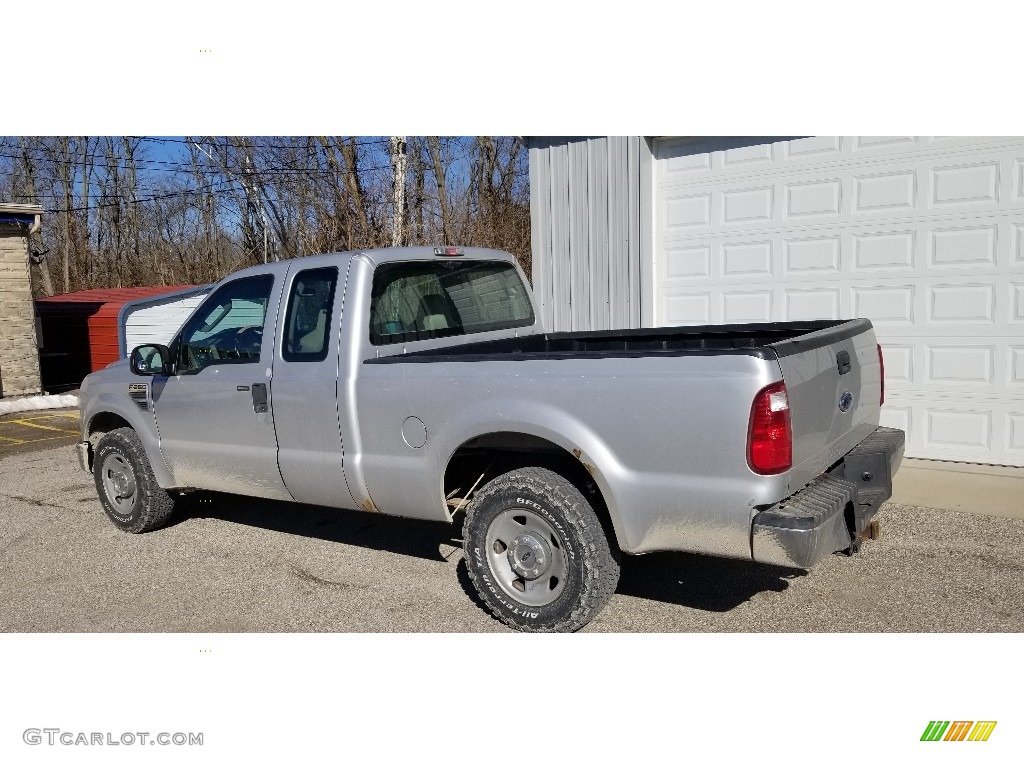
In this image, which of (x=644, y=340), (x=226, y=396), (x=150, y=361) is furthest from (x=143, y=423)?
(x=644, y=340)

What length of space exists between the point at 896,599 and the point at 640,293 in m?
4.64

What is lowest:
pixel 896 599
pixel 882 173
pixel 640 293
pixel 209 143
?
pixel 896 599

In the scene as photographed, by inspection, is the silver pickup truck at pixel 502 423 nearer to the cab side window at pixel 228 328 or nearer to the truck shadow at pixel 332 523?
the cab side window at pixel 228 328

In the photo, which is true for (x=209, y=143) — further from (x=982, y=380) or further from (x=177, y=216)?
(x=982, y=380)

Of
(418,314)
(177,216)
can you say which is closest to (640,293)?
(418,314)

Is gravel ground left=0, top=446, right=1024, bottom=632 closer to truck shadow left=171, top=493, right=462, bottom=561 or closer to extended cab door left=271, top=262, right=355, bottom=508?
truck shadow left=171, top=493, right=462, bottom=561

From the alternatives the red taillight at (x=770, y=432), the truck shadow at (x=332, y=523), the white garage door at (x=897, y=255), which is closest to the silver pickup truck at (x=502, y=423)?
the red taillight at (x=770, y=432)

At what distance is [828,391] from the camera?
12.7ft

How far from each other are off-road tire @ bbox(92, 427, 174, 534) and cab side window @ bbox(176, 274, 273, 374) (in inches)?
33.3

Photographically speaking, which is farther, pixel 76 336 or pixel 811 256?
pixel 76 336

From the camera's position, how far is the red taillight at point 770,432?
3.38 m

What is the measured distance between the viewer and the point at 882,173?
283 inches

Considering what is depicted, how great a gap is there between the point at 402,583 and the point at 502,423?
1460mm

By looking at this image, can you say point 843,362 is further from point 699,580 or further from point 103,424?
point 103,424
